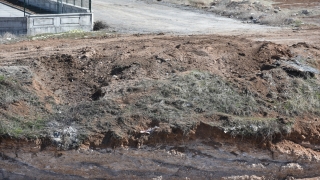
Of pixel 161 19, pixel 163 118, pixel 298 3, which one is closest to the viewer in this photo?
pixel 163 118

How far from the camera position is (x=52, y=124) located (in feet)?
38.8

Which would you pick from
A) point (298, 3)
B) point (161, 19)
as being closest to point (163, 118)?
point (161, 19)

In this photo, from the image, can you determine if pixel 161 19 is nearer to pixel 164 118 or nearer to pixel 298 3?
pixel 298 3

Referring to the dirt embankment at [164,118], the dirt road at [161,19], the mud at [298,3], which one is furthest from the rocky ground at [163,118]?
the mud at [298,3]

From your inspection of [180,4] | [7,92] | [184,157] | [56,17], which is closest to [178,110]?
[184,157]

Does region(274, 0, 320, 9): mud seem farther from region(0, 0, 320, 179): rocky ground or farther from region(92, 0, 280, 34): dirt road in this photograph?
region(0, 0, 320, 179): rocky ground

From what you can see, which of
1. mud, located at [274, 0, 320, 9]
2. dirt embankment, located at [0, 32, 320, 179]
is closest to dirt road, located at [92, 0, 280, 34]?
mud, located at [274, 0, 320, 9]

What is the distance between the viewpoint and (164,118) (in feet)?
38.5

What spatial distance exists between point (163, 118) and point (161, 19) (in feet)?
51.3

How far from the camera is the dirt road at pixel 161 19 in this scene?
75.3ft

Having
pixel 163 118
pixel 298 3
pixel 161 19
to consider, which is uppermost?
pixel 298 3

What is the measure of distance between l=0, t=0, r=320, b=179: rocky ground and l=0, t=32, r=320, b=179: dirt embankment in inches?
0.8

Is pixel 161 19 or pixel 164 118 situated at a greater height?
pixel 161 19

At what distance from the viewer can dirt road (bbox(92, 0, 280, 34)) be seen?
2295cm
